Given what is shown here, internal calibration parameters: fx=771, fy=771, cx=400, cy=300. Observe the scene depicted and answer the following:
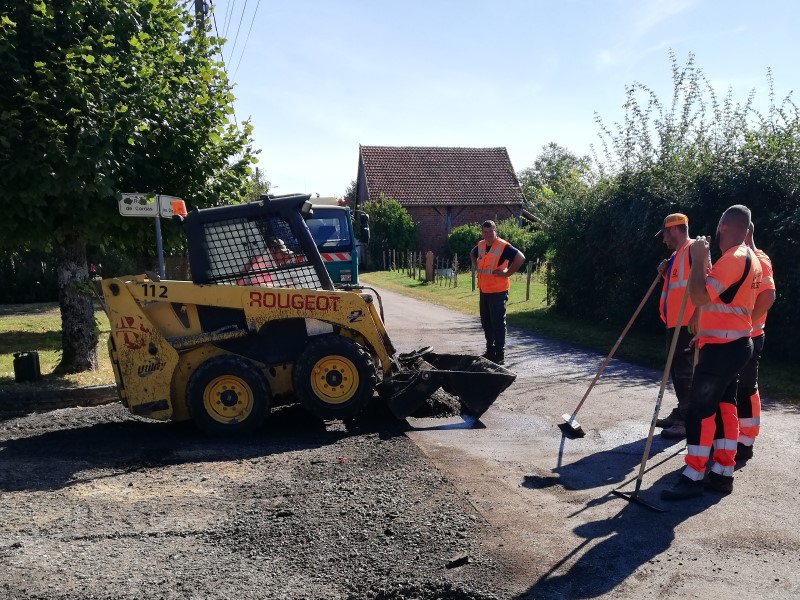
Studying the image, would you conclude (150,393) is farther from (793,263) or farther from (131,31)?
(793,263)

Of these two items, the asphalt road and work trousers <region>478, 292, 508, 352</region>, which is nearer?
the asphalt road

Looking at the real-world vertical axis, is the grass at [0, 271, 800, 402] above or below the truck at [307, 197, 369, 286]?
below

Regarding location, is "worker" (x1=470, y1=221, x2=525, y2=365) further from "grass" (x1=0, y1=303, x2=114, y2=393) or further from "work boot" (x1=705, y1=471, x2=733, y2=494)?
"grass" (x1=0, y1=303, x2=114, y2=393)

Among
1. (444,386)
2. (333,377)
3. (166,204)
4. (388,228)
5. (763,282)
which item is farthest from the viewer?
(388,228)

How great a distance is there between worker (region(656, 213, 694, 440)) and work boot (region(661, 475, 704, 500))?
1.45 m

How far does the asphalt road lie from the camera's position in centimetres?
406

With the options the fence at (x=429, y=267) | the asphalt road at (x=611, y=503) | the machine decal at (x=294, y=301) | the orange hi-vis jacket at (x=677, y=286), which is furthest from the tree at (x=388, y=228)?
the orange hi-vis jacket at (x=677, y=286)

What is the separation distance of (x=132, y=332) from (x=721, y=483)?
4.95m

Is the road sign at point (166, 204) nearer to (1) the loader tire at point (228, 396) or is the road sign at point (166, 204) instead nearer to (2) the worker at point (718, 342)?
(1) the loader tire at point (228, 396)

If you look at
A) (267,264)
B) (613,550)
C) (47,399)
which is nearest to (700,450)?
(613,550)

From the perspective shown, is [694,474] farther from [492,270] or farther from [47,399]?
[47,399]

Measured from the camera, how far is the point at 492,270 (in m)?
9.98

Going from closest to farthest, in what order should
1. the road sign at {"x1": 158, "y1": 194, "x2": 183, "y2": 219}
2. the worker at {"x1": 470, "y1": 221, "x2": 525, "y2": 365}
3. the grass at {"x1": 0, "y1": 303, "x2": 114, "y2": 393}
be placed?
the road sign at {"x1": 158, "y1": 194, "x2": 183, "y2": 219}, the grass at {"x1": 0, "y1": 303, "x2": 114, "y2": 393}, the worker at {"x1": 470, "y1": 221, "x2": 525, "y2": 365}

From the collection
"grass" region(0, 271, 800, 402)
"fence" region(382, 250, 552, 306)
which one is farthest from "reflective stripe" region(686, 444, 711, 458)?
"fence" region(382, 250, 552, 306)
